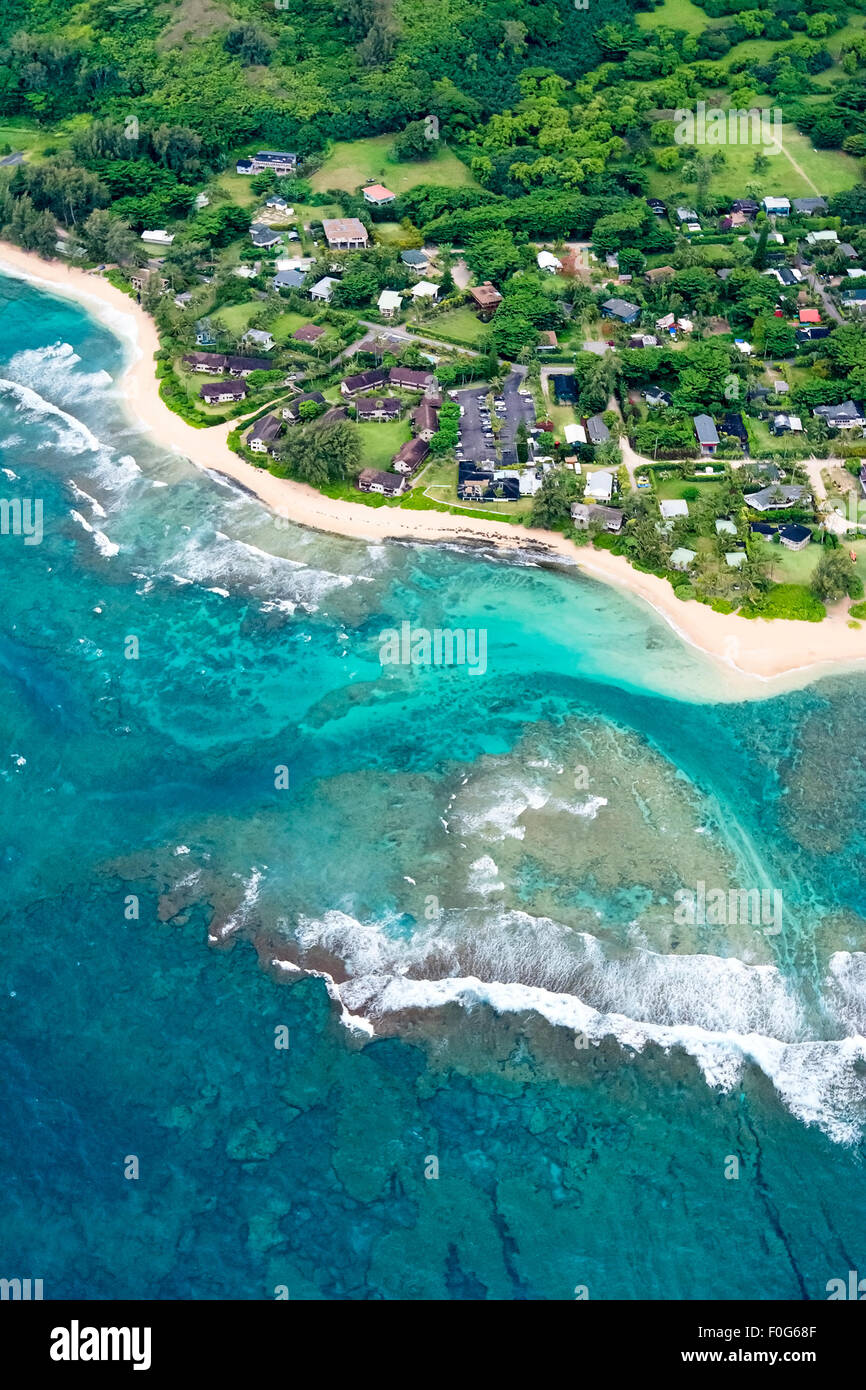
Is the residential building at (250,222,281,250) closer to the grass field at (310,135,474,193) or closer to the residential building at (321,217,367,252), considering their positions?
the residential building at (321,217,367,252)

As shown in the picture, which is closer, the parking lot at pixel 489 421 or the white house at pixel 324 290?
the parking lot at pixel 489 421

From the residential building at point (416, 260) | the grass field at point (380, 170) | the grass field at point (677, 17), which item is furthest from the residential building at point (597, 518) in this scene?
the grass field at point (677, 17)

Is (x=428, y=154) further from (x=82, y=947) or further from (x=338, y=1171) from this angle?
(x=338, y=1171)

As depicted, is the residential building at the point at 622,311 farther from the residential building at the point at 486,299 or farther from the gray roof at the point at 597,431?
the gray roof at the point at 597,431

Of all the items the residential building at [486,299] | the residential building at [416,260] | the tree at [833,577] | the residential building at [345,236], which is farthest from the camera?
the residential building at [345,236]

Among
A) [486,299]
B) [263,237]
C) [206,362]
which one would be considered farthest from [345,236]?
[206,362]

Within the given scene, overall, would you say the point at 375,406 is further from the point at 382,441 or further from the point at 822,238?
the point at 822,238

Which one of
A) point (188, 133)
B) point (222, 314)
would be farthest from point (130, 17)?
point (222, 314)
